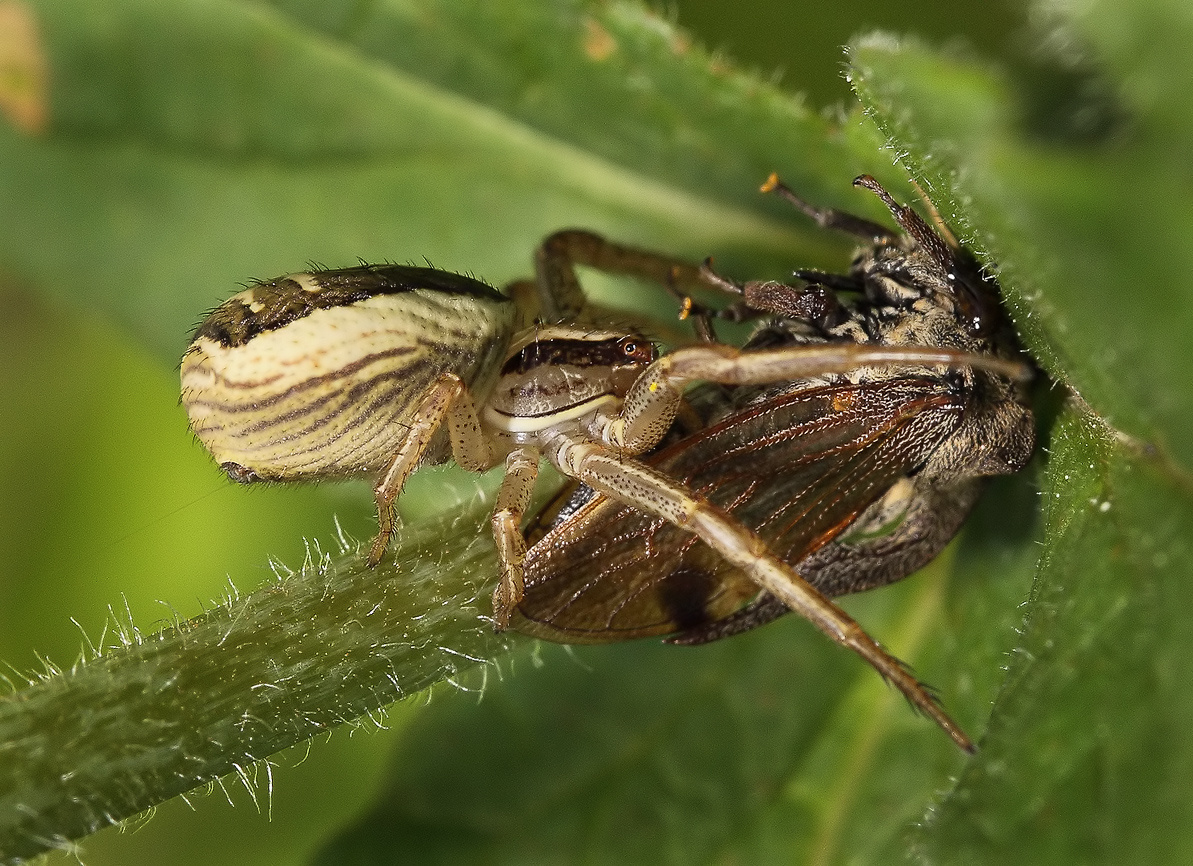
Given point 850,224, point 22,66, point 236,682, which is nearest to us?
point 236,682

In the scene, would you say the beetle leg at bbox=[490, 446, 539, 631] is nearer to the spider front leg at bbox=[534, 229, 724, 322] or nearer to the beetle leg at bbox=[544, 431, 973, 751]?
the beetle leg at bbox=[544, 431, 973, 751]

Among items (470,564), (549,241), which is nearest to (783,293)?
A: (549,241)

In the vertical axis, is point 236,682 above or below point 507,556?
below

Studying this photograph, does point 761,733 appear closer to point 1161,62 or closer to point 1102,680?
point 1102,680

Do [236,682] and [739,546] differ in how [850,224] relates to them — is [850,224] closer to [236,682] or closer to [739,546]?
[739,546]

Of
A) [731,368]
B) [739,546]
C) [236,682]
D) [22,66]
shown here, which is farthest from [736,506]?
[22,66]

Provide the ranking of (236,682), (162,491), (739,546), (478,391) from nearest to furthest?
(236,682) < (739,546) < (478,391) < (162,491)

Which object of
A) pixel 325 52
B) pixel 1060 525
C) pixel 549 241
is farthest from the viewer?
pixel 325 52

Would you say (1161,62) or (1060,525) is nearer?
(1060,525)
